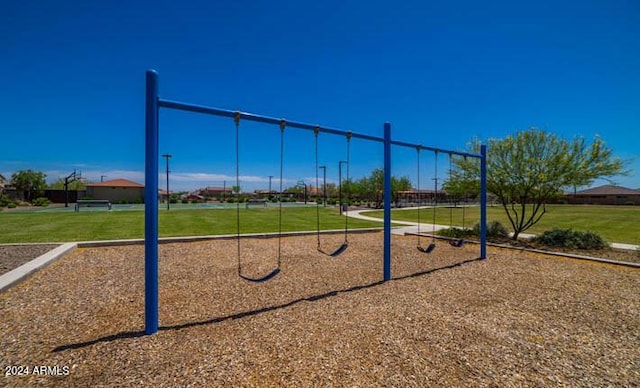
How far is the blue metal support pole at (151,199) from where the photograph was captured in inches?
122

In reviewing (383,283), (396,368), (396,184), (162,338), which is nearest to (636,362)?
(396,368)

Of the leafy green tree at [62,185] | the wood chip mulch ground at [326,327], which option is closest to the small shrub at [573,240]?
the wood chip mulch ground at [326,327]

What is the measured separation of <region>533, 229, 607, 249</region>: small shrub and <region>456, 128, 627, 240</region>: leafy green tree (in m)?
0.68

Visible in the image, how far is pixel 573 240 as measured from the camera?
8.30m

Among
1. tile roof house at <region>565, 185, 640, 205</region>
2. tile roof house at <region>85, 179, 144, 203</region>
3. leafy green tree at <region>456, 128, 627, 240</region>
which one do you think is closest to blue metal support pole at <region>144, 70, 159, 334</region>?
leafy green tree at <region>456, 128, 627, 240</region>

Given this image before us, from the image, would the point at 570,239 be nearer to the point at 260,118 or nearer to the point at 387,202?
the point at 387,202

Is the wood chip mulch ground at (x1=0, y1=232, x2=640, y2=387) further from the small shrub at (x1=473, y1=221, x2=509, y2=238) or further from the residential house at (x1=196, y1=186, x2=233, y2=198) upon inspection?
the residential house at (x1=196, y1=186, x2=233, y2=198)

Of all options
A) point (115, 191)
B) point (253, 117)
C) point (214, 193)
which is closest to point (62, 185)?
point (115, 191)

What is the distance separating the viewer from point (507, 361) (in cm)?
260

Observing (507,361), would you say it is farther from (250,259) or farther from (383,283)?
(250,259)

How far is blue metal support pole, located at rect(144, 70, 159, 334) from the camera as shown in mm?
3105

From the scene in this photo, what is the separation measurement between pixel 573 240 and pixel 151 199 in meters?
10.1

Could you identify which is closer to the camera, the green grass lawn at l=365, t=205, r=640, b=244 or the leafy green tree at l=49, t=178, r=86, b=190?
the green grass lawn at l=365, t=205, r=640, b=244

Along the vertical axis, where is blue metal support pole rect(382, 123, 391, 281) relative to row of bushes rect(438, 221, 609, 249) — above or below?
above
